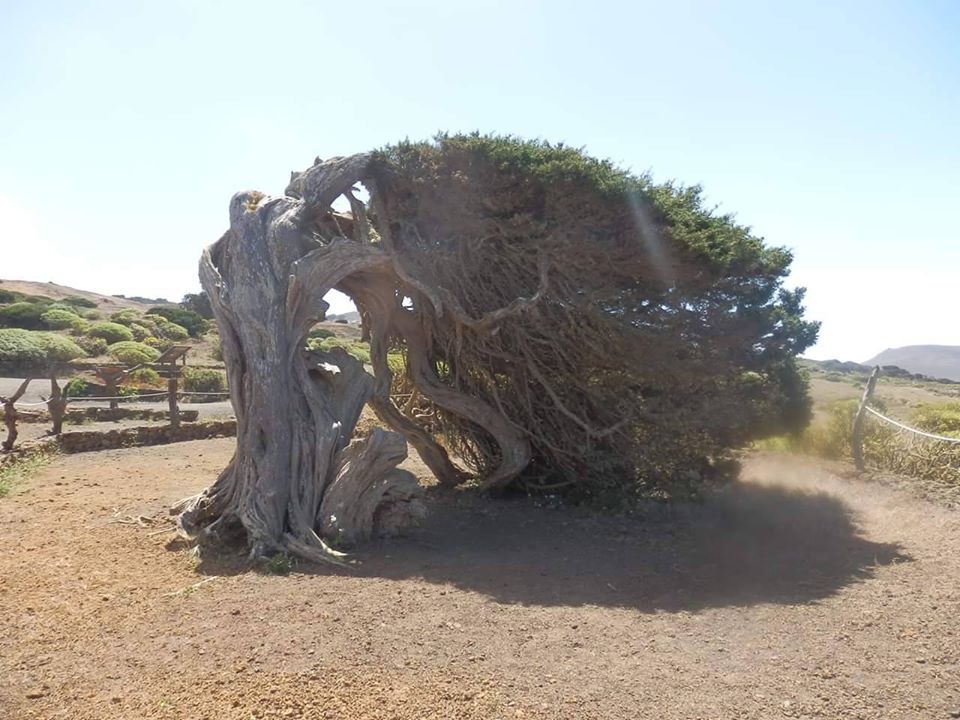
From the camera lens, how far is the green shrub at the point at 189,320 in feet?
124

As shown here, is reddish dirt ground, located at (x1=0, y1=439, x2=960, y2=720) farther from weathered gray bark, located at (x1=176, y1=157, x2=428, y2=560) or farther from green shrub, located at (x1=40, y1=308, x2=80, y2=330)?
green shrub, located at (x1=40, y1=308, x2=80, y2=330)

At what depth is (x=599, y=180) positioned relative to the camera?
7387 mm

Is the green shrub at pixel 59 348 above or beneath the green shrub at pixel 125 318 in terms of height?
beneath

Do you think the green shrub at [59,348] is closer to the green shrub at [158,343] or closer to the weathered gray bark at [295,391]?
the green shrub at [158,343]

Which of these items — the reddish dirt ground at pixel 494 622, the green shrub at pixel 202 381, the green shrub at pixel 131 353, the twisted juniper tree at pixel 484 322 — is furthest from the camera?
the green shrub at pixel 131 353

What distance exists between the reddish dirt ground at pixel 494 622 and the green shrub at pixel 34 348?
19.0 meters

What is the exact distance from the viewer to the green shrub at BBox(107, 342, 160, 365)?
26.7m

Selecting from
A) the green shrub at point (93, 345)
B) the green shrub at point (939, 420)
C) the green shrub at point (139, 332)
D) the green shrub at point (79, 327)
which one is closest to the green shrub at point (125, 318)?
the green shrub at point (139, 332)

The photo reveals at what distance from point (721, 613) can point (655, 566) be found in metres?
1.50

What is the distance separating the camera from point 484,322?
7.75m

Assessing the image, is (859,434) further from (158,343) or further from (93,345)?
(158,343)

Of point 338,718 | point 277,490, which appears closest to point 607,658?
point 338,718

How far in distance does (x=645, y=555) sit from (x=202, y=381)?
63.3 ft

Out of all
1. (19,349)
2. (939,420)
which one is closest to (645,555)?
(939,420)
